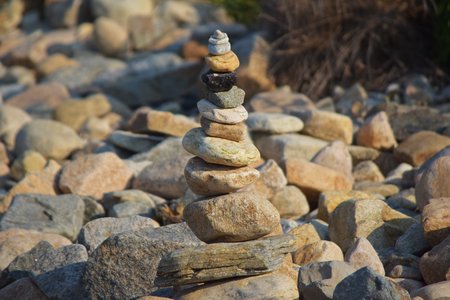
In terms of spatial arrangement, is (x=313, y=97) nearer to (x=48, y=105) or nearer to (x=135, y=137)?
(x=135, y=137)

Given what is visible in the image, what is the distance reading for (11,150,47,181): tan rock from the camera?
964 centimetres

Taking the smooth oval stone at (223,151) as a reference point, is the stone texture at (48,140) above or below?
below

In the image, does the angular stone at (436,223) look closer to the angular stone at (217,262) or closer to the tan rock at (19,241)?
the angular stone at (217,262)

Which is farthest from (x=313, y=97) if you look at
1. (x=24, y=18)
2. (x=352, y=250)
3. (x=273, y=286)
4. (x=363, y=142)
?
(x=24, y=18)

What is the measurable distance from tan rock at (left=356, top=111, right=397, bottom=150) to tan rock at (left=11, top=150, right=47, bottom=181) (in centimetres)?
339

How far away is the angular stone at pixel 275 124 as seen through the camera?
9125mm

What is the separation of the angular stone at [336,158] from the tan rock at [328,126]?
25.8 inches

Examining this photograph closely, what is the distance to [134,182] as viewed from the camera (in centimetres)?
828

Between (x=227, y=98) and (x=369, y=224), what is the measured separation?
175cm

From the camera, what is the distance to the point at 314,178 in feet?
25.4

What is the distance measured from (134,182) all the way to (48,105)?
4.76 m

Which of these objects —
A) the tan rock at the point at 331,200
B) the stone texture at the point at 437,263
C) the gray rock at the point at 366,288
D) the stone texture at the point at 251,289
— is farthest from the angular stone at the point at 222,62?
the tan rock at the point at 331,200

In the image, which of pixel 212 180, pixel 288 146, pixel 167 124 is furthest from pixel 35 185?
pixel 212 180

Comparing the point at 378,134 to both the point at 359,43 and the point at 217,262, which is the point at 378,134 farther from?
the point at 217,262
